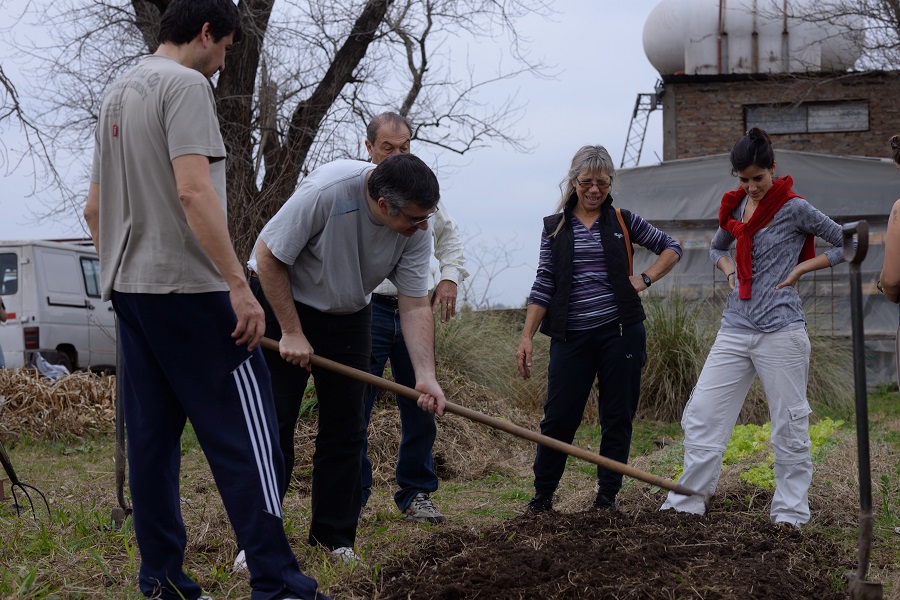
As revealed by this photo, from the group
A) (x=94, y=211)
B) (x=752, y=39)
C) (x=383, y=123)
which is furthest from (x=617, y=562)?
(x=752, y=39)

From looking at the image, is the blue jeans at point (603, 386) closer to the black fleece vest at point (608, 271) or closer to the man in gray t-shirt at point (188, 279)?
the black fleece vest at point (608, 271)

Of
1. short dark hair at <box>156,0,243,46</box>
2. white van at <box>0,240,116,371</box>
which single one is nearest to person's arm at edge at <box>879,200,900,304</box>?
short dark hair at <box>156,0,243,46</box>

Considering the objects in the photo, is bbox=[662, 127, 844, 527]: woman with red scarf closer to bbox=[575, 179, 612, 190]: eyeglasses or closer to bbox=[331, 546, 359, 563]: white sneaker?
bbox=[575, 179, 612, 190]: eyeglasses

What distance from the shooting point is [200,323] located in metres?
3.02

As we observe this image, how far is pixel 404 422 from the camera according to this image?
5203 mm

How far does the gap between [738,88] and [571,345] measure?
15458mm

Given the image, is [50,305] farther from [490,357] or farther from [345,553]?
[345,553]

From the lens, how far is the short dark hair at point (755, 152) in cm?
455

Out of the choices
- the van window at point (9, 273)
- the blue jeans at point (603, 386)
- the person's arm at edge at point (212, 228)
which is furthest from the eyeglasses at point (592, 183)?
the van window at point (9, 273)

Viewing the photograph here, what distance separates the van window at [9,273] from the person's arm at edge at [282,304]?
9.74 metres

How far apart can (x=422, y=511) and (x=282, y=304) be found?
1.75m

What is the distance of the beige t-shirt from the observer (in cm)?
295

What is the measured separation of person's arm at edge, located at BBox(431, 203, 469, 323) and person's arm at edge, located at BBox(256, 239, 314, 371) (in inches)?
62.4

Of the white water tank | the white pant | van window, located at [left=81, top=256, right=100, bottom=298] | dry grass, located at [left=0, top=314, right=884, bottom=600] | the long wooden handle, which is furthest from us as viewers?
the white water tank
